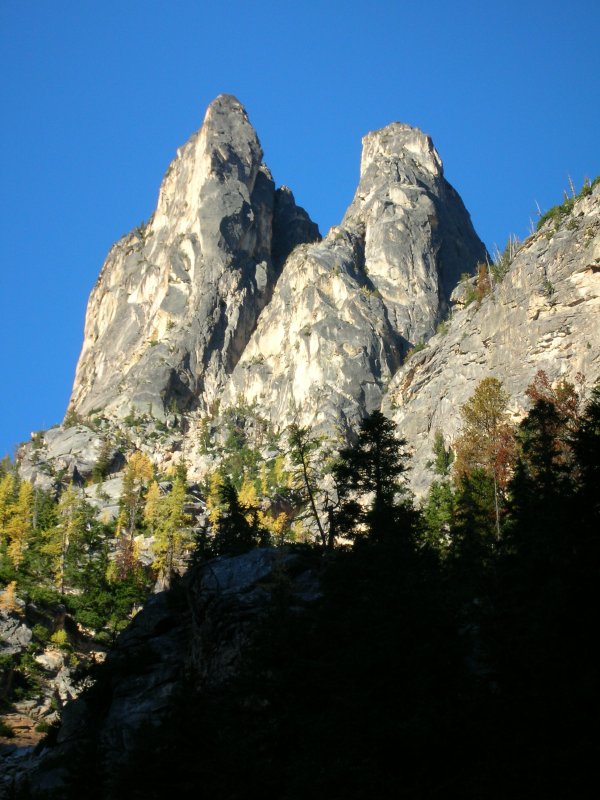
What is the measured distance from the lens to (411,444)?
76625mm

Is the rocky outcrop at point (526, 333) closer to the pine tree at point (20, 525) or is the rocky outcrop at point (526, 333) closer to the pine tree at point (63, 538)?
the pine tree at point (63, 538)

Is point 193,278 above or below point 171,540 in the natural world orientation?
above

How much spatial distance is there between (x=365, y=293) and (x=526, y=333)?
180 ft

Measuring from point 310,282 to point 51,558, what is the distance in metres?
66.6

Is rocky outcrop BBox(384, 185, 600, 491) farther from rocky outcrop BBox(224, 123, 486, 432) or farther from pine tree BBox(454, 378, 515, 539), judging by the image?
rocky outcrop BBox(224, 123, 486, 432)

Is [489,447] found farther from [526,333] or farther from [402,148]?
[402,148]

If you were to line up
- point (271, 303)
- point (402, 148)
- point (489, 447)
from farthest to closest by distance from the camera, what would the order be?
point (402, 148), point (271, 303), point (489, 447)

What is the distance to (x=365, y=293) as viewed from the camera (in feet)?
402

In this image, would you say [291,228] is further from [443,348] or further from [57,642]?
[57,642]

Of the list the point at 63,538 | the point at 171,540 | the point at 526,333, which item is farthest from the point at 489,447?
the point at 63,538

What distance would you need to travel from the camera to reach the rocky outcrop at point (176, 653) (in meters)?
30.4

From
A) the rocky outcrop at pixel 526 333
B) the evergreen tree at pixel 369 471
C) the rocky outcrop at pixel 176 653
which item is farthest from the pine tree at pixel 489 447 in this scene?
the rocky outcrop at pixel 176 653

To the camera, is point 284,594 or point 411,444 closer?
point 284,594

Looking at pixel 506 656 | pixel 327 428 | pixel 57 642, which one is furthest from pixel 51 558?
pixel 506 656
